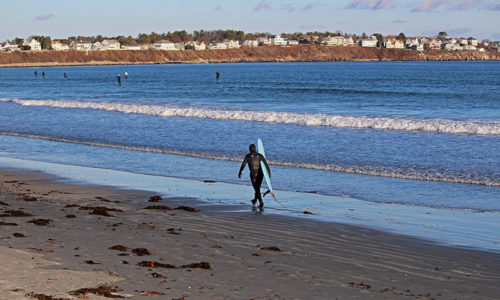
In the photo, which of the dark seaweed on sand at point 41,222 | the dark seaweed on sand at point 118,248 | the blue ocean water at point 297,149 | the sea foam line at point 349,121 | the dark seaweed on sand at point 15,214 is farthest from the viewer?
the sea foam line at point 349,121

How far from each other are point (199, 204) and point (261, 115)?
2466cm

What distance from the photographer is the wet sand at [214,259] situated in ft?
25.4

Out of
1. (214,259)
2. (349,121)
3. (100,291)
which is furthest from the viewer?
(349,121)

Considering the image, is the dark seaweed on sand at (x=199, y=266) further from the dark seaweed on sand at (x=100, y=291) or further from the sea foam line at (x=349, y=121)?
the sea foam line at (x=349, y=121)

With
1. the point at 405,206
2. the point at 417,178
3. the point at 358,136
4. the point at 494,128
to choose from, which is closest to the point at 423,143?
the point at 358,136

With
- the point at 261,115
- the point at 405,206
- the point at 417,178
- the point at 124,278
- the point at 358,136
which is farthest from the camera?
the point at 261,115

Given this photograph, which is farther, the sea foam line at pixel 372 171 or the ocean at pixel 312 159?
A: the sea foam line at pixel 372 171

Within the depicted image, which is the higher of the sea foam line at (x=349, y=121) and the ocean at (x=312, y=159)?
the sea foam line at (x=349, y=121)

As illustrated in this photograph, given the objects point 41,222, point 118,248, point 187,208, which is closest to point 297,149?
point 187,208

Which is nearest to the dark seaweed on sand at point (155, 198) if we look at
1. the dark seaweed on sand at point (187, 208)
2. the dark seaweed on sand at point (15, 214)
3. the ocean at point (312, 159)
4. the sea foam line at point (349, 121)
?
the ocean at point (312, 159)

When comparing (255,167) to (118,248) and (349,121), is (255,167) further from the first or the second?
(349,121)

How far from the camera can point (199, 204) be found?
45.6ft

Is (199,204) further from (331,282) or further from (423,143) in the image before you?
(423,143)

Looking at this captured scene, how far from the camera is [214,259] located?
9.22 meters
